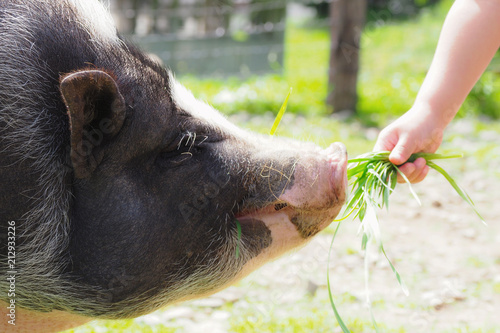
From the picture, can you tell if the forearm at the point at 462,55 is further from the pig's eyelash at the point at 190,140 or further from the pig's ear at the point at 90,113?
the pig's ear at the point at 90,113

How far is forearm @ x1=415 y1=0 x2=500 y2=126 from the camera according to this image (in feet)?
8.09

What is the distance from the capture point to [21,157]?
2041 mm

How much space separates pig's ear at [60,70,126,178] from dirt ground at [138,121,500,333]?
1014 mm

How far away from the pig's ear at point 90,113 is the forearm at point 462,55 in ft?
4.09

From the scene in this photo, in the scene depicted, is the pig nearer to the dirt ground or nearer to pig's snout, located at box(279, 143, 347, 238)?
pig's snout, located at box(279, 143, 347, 238)

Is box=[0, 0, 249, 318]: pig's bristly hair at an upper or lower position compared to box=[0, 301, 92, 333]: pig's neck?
upper

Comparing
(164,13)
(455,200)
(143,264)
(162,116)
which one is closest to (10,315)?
(143,264)

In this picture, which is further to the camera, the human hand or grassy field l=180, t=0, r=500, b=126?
grassy field l=180, t=0, r=500, b=126

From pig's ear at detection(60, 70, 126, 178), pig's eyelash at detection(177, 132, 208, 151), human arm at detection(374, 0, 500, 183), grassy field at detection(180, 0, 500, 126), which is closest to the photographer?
pig's ear at detection(60, 70, 126, 178)

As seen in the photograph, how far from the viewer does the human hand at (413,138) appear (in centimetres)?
238

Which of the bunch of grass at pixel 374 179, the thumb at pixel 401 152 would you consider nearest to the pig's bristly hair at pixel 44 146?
the bunch of grass at pixel 374 179

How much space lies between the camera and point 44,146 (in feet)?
6.80

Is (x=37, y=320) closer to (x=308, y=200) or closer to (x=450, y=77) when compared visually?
(x=308, y=200)

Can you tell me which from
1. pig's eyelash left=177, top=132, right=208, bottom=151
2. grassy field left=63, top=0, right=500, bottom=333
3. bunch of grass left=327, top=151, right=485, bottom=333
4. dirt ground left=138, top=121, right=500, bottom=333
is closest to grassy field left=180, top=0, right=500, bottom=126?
grassy field left=63, top=0, right=500, bottom=333
